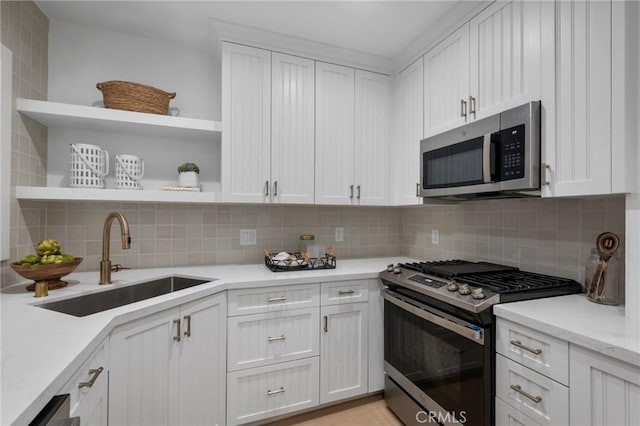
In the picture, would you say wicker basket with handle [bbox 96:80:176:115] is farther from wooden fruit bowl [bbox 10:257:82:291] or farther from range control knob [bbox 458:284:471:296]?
range control knob [bbox 458:284:471:296]

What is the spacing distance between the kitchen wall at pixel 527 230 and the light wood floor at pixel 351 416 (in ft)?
3.75

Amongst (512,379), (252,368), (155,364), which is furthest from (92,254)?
(512,379)

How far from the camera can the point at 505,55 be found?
1.47 metres

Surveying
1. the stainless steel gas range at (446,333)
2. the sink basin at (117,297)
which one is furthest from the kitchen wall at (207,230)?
the stainless steel gas range at (446,333)

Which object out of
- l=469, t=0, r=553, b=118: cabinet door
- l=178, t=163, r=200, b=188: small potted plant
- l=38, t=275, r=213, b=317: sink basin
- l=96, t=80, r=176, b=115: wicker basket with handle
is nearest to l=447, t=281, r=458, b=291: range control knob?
l=469, t=0, r=553, b=118: cabinet door

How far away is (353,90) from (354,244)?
125cm

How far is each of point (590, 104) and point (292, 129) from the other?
153 centimetres

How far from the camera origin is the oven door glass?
4.19 ft

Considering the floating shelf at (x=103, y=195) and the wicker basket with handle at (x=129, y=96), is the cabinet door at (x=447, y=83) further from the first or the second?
the wicker basket with handle at (x=129, y=96)

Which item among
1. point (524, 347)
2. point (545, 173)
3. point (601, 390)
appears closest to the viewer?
point (601, 390)

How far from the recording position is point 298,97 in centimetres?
207

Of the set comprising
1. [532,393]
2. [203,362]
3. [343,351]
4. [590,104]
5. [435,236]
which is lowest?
[343,351]

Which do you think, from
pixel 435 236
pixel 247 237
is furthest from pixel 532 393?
pixel 247 237

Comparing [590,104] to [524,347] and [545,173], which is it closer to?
[545,173]
